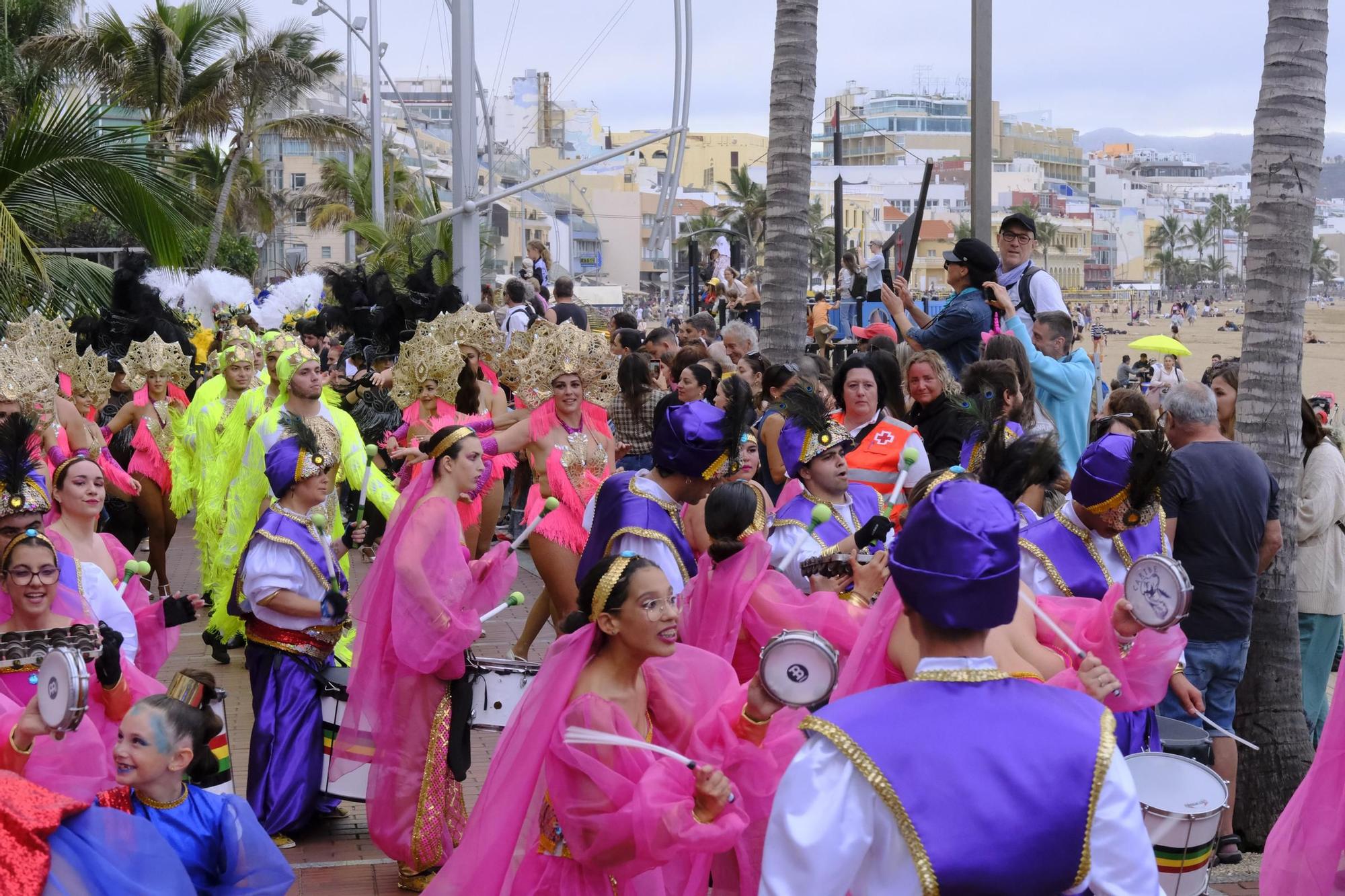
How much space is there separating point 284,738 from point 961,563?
452 centimetres

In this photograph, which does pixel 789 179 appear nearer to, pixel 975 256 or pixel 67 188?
pixel 975 256

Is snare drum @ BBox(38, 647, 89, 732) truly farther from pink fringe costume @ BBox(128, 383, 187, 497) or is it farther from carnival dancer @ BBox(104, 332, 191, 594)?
pink fringe costume @ BBox(128, 383, 187, 497)

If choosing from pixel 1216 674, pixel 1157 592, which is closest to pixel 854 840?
pixel 1157 592

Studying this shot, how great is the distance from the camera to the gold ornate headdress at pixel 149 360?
12.4 metres

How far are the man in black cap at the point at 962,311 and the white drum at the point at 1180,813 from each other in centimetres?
412

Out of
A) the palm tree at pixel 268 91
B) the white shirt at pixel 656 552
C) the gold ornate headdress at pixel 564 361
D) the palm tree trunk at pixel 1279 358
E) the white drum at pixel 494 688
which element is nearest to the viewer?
the white shirt at pixel 656 552

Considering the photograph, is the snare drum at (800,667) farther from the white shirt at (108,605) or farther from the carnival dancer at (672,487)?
the white shirt at (108,605)

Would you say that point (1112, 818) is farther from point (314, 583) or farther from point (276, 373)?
point (276, 373)

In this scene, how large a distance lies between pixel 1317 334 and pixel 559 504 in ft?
275

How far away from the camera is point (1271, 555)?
24.1 feet

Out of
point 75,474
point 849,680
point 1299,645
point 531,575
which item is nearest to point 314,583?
point 75,474

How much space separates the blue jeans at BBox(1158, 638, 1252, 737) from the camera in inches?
279

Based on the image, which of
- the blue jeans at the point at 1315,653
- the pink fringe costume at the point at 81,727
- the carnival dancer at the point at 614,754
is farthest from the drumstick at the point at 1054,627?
the blue jeans at the point at 1315,653

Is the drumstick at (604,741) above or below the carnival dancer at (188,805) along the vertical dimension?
above
